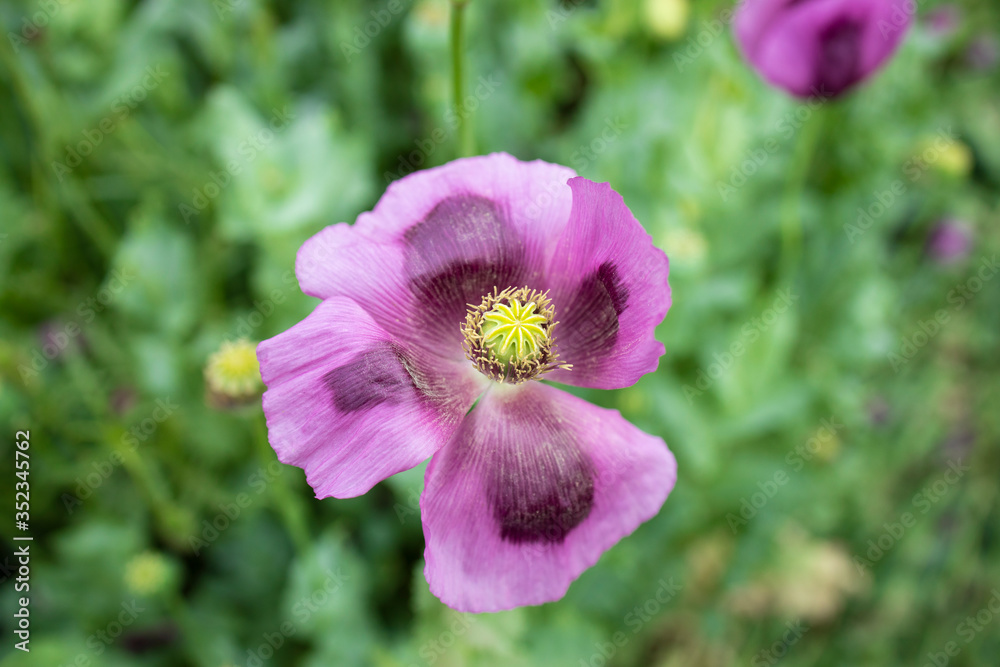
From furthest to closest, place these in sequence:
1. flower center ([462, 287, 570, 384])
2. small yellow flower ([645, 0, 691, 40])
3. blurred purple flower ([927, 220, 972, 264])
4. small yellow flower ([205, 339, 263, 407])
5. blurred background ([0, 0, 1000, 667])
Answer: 1. blurred purple flower ([927, 220, 972, 264])
2. small yellow flower ([645, 0, 691, 40])
3. blurred background ([0, 0, 1000, 667])
4. small yellow flower ([205, 339, 263, 407])
5. flower center ([462, 287, 570, 384])

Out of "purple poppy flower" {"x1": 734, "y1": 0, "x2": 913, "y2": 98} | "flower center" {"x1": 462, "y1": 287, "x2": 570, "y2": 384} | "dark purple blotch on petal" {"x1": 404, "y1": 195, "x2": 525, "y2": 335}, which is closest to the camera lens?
"flower center" {"x1": 462, "y1": 287, "x2": 570, "y2": 384}

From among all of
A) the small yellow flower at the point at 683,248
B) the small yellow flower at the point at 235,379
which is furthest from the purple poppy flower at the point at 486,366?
the small yellow flower at the point at 683,248

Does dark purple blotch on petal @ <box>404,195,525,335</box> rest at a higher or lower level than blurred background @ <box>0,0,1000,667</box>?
higher

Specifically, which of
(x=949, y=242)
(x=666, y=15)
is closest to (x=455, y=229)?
(x=666, y=15)

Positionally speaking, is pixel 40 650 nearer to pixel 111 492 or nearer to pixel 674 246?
pixel 111 492

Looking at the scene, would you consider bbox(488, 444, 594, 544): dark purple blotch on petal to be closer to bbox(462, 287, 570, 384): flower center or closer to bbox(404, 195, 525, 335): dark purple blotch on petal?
bbox(462, 287, 570, 384): flower center

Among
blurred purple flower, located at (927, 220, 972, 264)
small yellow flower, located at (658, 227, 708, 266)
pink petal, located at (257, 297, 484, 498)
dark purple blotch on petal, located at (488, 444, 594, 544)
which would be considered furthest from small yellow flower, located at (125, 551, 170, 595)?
blurred purple flower, located at (927, 220, 972, 264)

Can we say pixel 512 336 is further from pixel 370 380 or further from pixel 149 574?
pixel 149 574
